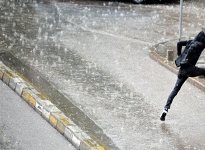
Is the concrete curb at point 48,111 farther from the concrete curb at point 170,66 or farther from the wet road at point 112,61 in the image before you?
the concrete curb at point 170,66

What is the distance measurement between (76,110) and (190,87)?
288 centimetres

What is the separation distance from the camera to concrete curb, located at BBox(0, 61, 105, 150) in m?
10.2

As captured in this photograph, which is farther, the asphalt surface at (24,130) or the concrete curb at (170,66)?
the concrete curb at (170,66)

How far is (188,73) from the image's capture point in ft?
38.1

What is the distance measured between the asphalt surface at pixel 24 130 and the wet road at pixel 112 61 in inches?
23.9

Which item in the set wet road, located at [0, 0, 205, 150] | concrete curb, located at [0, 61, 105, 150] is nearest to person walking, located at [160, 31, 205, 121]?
wet road, located at [0, 0, 205, 150]

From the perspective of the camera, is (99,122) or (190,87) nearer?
(99,122)

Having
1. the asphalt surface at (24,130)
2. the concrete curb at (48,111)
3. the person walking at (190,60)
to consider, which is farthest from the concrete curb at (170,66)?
the asphalt surface at (24,130)

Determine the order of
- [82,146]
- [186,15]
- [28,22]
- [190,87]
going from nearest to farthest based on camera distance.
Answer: [82,146] < [190,87] < [28,22] < [186,15]

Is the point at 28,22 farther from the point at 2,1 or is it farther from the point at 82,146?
the point at 82,146

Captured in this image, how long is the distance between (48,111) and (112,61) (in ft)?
14.9

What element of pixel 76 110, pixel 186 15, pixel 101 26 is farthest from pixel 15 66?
pixel 186 15

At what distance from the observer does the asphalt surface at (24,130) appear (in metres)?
10.3

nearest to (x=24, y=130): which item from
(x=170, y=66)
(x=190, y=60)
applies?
(x=190, y=60)
